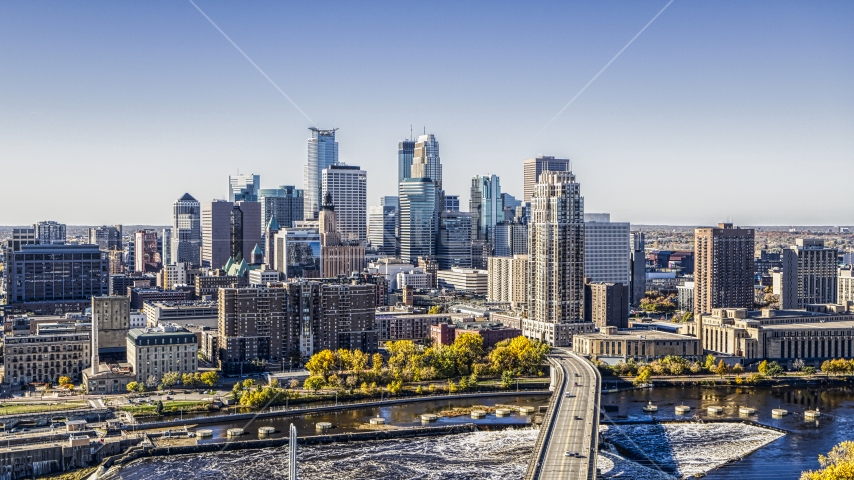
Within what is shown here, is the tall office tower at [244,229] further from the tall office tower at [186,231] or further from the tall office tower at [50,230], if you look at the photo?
the tall office tower at [50,230]

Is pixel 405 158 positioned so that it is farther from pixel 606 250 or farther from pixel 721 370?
pixel 721 370

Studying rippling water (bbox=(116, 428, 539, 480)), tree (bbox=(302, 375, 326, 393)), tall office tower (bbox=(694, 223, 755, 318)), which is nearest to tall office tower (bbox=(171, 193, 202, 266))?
tall office tower (bbox=(694, 223, 755, 318))

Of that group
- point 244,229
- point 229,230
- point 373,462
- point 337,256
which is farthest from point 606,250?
point 229,230

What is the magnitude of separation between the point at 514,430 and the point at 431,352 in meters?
13.1

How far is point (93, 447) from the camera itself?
31.5m

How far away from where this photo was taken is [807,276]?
68.8m

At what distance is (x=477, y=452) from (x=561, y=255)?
26.4m

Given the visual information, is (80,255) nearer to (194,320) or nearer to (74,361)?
(194,320)

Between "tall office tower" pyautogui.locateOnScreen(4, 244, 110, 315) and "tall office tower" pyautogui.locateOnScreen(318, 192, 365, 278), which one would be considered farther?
"tall office tower" pyautogui.locateOnScreen(318, 192, 365, 278)

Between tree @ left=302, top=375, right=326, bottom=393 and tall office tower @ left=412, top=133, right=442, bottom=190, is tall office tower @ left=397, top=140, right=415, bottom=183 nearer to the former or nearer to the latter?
tall office tower @ left=412, top=133, right=442, bottom=190

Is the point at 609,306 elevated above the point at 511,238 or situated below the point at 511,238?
below

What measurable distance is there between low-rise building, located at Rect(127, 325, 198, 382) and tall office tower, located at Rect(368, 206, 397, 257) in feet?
253

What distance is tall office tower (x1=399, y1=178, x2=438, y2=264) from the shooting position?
4523 inches

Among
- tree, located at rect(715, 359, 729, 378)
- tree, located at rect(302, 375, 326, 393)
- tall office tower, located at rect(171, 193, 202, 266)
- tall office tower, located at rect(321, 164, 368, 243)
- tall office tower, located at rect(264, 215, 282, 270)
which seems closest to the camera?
tree, located at rect(302, 375, 326, 393)
